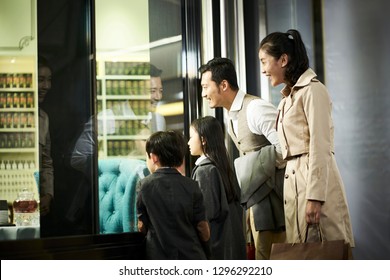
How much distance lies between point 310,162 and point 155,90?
887 mm

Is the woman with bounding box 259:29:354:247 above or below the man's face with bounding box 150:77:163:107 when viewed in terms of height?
below

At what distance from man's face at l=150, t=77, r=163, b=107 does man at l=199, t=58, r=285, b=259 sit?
21cm

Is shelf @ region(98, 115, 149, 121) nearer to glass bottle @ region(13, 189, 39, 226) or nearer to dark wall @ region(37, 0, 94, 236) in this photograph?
dark wall @ region(37, 0, 94, 236)

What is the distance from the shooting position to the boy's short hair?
2.59m

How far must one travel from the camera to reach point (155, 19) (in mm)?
3141

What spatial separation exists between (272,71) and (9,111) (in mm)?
883

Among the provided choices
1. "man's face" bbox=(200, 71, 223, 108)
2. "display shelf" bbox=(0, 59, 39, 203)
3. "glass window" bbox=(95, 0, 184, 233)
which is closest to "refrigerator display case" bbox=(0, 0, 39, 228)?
"display shelf" bbox=(0, 59, 39, 203)

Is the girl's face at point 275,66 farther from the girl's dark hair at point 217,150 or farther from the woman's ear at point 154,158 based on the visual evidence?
the woman's ear at point 154,158

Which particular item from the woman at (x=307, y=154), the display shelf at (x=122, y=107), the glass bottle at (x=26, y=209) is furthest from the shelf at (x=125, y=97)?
the woman at (x=307, y=154)

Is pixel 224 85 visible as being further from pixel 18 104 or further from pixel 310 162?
pixel 18 104

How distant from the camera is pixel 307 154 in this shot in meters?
2.51
